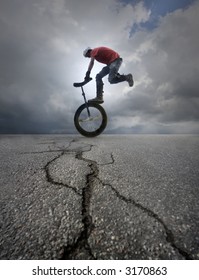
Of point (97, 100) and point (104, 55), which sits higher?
point (104, 55)

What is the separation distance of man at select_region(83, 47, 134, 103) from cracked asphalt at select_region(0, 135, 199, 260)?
11.8 ft

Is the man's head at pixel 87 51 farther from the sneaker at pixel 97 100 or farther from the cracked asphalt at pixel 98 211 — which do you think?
the cracked asphalt at pixel 98 211

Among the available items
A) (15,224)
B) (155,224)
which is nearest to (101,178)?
(155,224)

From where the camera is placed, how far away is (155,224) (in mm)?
1210

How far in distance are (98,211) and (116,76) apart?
4683mm

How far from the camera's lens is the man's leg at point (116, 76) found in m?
5.23

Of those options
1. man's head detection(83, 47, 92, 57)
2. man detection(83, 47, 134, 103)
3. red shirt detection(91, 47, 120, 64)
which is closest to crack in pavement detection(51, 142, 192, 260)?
man detection(83, 47, 134, 103)

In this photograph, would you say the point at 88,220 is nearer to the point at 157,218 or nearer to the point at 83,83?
the point at 157,218

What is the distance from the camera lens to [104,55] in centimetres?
522

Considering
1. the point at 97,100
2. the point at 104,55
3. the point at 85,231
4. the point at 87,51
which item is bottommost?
the point at 85,231

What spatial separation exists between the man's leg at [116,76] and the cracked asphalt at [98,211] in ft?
11.9

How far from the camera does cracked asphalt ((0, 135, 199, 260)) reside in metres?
1.01

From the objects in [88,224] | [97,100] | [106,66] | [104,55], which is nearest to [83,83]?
[97,100]

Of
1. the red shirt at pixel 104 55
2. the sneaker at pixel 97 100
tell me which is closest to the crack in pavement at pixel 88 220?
the sneaker at pixel 97 100
